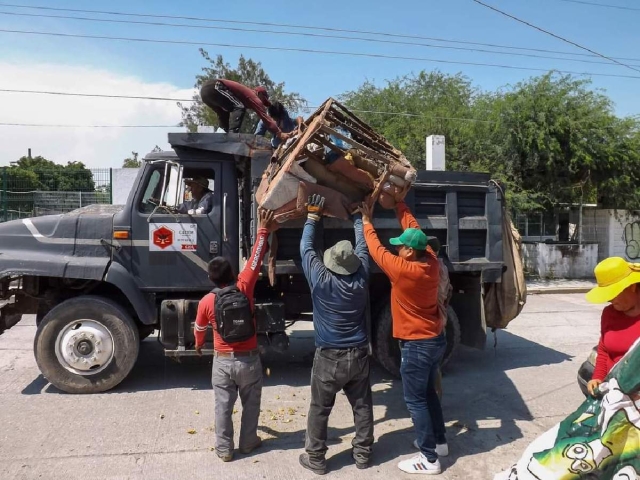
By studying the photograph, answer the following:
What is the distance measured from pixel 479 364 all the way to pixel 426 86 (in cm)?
1768

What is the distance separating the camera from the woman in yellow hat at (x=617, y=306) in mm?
3145

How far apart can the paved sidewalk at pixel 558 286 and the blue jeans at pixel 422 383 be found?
970 cm

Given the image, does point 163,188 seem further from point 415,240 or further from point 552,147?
point 552,147

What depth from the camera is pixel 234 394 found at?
13.7 ft

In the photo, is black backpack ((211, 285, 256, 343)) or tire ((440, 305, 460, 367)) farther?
tire ((440, 305, 460, 367))

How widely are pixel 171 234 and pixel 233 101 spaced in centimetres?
161

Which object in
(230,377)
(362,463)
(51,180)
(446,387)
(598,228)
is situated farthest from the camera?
(598,228)

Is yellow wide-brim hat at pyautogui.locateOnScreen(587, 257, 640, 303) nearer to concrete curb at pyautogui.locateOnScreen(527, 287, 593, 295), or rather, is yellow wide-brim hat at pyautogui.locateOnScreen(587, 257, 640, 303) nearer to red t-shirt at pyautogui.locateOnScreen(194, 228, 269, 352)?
red t-shirt at pyautogui.locateOnScreen(194, 228, 269, 352)

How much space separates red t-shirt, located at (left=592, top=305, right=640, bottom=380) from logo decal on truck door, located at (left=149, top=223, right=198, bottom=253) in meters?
3.86

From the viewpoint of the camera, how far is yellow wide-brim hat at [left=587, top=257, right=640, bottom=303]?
10.3 feet

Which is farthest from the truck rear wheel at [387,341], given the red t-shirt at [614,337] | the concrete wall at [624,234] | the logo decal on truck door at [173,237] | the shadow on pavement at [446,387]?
the concrete wall at [624,234]

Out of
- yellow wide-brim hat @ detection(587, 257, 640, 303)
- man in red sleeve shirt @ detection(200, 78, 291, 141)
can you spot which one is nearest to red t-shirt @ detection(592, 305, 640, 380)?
yellow wide-brim hat @ detection(587, 257, 640, 303)

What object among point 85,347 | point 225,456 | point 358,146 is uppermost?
point 358,146

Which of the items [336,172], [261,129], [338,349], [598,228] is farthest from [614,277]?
[598,228]
